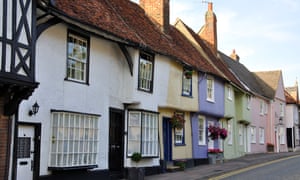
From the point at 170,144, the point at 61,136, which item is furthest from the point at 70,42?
the point at 170,144

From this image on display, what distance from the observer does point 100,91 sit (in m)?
15.7

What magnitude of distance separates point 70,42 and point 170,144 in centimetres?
885

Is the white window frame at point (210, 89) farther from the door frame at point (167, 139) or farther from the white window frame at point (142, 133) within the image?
the white window frame at point (142, 133)

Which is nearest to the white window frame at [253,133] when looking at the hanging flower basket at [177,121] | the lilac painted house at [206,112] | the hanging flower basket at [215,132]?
the lilac painted house at [206,112]

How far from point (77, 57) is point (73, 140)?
2.93 m

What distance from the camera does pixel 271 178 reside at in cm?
1691

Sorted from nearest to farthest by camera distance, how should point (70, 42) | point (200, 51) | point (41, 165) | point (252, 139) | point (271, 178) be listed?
point (41, 165)
point (70, 42)
point (271, 178)
point (200, 51)
point (252, 139)

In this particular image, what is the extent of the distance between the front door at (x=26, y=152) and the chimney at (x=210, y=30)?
21030 millimetres

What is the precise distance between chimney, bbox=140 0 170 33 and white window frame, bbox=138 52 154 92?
4.17 metres

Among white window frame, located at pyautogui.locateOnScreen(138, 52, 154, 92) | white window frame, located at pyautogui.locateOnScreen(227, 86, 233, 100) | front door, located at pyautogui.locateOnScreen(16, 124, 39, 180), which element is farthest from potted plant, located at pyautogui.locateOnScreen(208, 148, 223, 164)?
front door, located at pyautogui.locateOnScreen(16, 124, 39, 180)

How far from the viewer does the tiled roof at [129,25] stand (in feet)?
47.2

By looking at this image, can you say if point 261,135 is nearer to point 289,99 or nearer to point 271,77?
point 271,77

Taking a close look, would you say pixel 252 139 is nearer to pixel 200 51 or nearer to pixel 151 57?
pixel 200 51

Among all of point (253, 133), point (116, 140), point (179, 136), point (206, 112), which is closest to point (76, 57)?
point (116, 140)
